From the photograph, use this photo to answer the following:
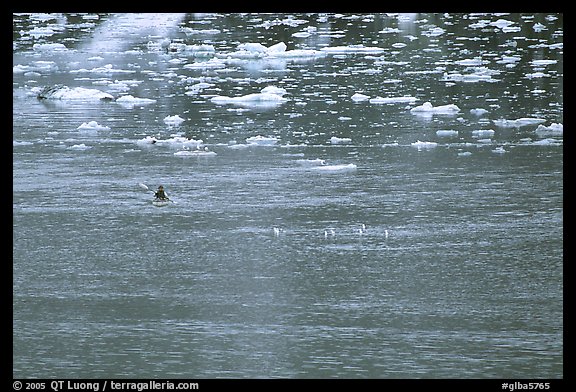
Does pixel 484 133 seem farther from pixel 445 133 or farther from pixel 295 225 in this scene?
pixel 295 225

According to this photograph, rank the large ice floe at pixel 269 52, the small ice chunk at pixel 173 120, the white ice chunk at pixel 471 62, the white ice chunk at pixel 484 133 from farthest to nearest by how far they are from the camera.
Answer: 1. the large ice floe at pixel 269 52
2. the white ice chunk at pixel 471 62
3. the small ice chunk at pixel 173 120
4. the white ice chunk at pixel 484 133

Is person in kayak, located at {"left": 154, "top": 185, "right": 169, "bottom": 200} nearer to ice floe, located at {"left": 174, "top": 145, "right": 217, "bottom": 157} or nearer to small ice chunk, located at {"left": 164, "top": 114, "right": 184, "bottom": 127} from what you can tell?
ice floe, located at {"left": 174, "top": 145, "right": 217, "bottom": 157}

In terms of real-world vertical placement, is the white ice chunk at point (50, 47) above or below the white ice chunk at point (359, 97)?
below

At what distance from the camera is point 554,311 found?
10.7 metres

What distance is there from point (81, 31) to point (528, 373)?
1991 cm

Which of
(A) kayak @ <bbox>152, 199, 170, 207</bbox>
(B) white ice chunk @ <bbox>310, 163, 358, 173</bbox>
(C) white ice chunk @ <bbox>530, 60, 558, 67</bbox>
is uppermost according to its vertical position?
(A) kayak @ <bbox>152, 199, 170, 207</bbox>

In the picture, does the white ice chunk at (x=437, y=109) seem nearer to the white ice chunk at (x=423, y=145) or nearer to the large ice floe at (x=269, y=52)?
the white ice chunk at (x=423, y=145)

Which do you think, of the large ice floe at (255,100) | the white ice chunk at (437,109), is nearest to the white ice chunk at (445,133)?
the white ice chunk at (437,109)

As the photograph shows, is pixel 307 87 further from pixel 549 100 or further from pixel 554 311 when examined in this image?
pixel 554 311

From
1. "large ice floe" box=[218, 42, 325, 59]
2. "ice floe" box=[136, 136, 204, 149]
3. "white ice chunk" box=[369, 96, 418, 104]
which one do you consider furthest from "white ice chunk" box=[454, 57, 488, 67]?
"ice floe" box=[136, 136, 204, 149]

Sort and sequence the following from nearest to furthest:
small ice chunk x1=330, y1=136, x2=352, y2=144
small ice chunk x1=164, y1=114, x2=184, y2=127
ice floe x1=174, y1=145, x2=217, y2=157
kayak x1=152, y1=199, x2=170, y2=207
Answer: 1. kayak x1=152, y1=199, x2=170, y2=207
2. ice floe x1=174, y1=145, x2=217, y2=157
3. small ice chunk x1=330, y1=136, x2=352, y2=144
4. small ice chunk x1=164, y1=114, x2=184, y2=127

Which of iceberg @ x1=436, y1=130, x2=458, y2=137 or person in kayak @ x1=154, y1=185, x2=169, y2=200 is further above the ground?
person in kayak @ x1=154, y1=185, x2=169, y2=200

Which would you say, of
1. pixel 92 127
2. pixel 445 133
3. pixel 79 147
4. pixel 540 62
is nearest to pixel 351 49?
pixel 540 62
